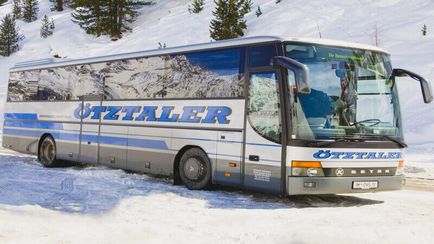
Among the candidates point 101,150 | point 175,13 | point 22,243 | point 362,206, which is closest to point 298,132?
point 362,206

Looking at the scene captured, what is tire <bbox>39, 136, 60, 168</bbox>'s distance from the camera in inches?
599

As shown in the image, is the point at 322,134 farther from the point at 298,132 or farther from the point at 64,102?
the point at 64,102

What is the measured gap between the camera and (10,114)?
1709 cm

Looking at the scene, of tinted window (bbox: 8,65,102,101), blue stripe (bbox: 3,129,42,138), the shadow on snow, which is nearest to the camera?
the shadow on snow

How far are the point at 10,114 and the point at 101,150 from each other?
5.12m

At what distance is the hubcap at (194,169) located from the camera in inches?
426

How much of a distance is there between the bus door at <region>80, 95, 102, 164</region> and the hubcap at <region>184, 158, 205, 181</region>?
347 centimetres

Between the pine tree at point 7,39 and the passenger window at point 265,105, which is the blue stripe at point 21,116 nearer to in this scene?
the passenger window at point 265,105

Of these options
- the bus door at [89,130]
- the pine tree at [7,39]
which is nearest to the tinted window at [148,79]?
the bus door at [89,130]

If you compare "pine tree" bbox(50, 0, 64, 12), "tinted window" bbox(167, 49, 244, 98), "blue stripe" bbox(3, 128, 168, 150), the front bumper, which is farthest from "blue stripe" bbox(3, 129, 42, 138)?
"pine tree" bbox(50, 0, 64, 12)

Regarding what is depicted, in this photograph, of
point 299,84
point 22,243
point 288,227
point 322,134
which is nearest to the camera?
point 22,243

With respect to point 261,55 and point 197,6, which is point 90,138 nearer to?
point 261,55

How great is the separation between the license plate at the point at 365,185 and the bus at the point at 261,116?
25mm

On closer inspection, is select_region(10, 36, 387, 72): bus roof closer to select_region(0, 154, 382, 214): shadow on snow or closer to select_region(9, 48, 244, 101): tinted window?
select_region(9, 48, 244, 101): tinted window
